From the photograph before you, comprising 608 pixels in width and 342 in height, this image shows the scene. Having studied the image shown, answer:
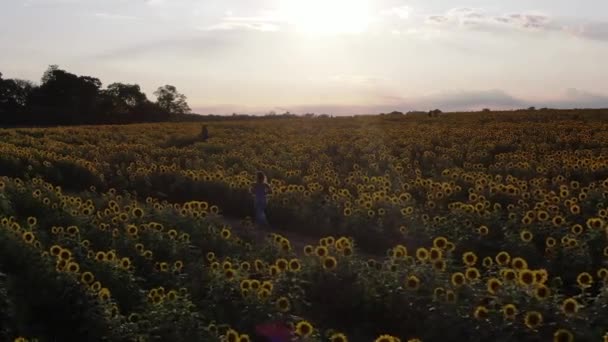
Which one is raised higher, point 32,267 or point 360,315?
point 32,267

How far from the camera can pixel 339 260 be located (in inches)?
344

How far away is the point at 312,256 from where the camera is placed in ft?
29.2

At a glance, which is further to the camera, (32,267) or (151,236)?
(151,236)

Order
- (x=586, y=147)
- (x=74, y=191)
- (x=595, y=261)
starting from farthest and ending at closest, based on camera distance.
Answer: (x=586, y=147) → (x=74, y=191) → (x=595, y=261)

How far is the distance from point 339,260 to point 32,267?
3.49m

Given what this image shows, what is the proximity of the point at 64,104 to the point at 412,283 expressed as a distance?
70029 millimetres

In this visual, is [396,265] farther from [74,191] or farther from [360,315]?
[74,191]

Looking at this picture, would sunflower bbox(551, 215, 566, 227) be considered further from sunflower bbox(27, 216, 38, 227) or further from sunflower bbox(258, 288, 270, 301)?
sunflower bbox(27, 216, 38, 227)

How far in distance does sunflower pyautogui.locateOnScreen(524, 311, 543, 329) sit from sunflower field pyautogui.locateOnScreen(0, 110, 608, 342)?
0.06ft

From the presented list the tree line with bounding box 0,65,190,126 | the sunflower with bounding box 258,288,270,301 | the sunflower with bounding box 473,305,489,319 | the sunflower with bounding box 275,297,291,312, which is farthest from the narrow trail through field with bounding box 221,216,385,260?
the tree line with bounding box 0,65,190,126

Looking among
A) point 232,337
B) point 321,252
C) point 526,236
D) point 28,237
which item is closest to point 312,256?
point 321,252

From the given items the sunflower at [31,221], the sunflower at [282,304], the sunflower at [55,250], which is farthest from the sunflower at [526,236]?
the sunflower at [31,221]

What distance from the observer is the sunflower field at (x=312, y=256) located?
6.89m

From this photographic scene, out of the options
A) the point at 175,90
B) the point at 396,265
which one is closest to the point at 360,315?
the point at 396,265
